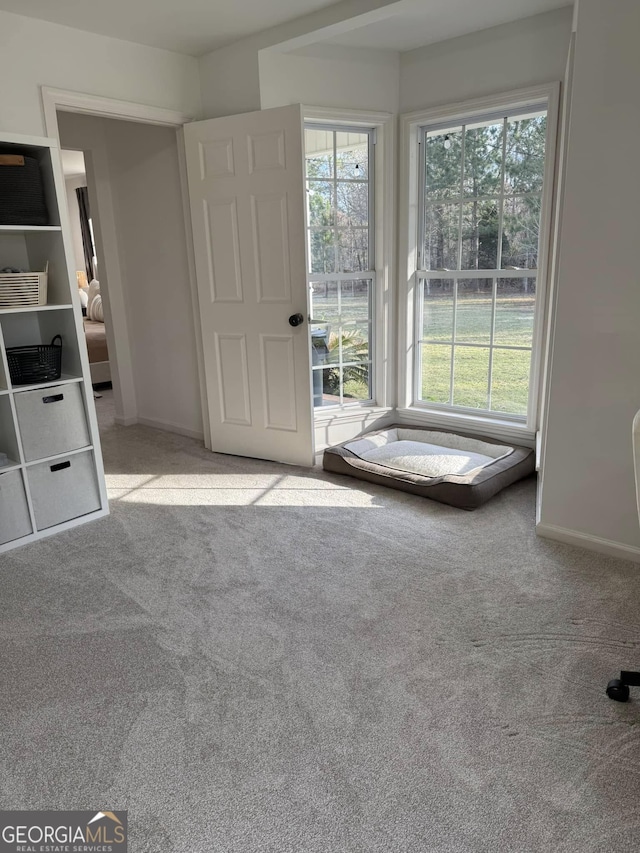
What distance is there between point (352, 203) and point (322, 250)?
378mm

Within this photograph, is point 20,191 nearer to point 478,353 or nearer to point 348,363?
point 348,363

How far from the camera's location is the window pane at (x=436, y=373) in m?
4.19

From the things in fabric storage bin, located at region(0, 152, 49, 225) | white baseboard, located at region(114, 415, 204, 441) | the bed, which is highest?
fabric storage bin, located at region(0, 152, 49, 225)

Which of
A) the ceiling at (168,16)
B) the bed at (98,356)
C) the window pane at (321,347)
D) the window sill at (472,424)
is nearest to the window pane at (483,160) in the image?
the ceiling at (168,16)

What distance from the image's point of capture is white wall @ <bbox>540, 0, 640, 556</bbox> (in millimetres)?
2291

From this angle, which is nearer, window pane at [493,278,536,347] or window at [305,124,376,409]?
window pane at [493,278,536,347]

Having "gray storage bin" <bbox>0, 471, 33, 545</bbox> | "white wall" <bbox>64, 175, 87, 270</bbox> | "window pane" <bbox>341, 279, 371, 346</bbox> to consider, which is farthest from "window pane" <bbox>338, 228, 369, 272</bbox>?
"white wall" <bbox>64, 175, 87, 270</bbox>

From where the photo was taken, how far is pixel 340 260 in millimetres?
4035

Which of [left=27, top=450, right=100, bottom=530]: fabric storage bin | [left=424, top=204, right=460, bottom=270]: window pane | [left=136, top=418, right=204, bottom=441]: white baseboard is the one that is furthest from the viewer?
[left=136, top=418, right=204, bottom=441]: white baseboard

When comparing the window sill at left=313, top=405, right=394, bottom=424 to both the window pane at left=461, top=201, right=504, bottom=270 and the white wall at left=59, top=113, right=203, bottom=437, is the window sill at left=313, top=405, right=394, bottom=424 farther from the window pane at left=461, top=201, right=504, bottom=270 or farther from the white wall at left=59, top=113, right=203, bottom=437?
the window pane at left=461, top=201, right=504, bottom=270

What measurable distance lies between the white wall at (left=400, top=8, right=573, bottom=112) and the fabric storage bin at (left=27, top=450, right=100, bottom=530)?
9.91 feet

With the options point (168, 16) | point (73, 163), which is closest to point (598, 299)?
point (168, 16)

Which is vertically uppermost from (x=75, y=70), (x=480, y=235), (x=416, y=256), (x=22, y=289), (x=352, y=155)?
(x=75, y=70)

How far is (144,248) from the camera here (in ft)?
15.0
